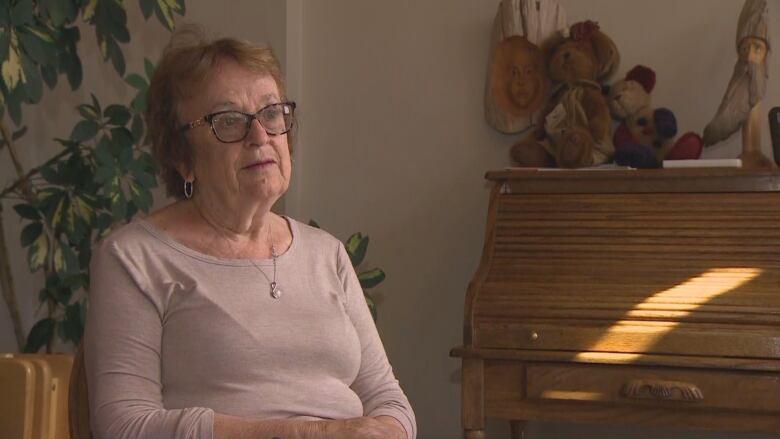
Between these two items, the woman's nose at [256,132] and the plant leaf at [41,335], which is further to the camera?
the plant leaf at [41,335]

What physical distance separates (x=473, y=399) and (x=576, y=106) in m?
1.01

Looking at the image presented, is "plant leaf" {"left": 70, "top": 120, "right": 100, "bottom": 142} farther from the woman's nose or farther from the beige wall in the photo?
the woman's nose

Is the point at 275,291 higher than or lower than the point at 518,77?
lower

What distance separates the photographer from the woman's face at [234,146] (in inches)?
65.4

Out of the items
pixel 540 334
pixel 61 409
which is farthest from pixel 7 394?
pixel 540 334

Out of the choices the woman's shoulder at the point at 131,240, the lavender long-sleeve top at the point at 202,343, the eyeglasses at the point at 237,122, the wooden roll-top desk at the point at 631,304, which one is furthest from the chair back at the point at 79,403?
the wooden roll-top desk at the point at 631,304

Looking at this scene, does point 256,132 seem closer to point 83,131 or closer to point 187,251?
point 187,251

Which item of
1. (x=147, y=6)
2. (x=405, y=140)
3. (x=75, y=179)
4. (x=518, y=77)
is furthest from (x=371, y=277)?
(x=147, y=6)

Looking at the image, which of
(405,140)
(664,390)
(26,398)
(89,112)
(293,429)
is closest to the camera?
(293,429)

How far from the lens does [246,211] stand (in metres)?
1.68

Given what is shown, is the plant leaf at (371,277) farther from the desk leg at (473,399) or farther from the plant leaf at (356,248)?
the desk leg at (473,399)

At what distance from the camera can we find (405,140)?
355 centimetres

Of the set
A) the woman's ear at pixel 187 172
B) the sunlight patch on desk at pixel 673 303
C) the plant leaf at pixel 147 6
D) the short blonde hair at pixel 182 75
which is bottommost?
the sunlight patch on desk at pixel 673 303

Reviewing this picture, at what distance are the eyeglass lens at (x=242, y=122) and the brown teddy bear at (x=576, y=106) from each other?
5.06ft
